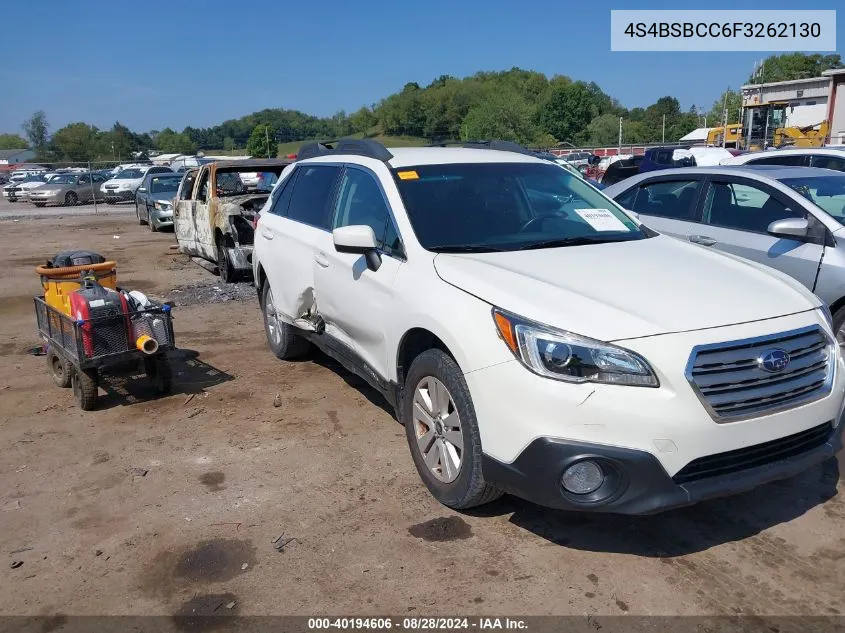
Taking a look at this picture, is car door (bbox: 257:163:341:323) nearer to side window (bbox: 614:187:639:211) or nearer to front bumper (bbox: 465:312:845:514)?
front bumper (bbox: 465:312:845:514)

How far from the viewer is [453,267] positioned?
3607mm

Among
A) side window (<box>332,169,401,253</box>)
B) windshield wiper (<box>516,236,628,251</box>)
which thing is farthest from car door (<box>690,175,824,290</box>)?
side window (<box>332,169,401,253</box>)

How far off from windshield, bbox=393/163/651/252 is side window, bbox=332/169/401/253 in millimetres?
176

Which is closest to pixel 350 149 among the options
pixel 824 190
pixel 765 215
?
pixel 765 215

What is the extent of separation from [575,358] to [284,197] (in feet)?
12.4

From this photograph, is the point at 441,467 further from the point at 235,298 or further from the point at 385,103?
the point at 385,103

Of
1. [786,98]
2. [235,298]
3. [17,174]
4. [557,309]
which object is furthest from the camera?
[786,98]

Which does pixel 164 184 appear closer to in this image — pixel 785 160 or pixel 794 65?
pixel 785 160

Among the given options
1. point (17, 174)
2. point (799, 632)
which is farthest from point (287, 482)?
point (17, 174)

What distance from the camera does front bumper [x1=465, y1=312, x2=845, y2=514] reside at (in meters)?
2.87

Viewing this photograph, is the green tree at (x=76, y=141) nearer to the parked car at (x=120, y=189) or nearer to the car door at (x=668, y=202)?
the parked car at (x=120, y=189)

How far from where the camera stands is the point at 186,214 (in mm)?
12000

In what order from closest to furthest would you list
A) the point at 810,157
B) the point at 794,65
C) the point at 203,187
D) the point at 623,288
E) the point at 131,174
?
the point at 623,288 < the point at 810,157 < the point at 203,187 < the point at 131,174 < the point at 794,65

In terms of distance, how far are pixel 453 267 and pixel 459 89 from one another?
13050 centimetres
